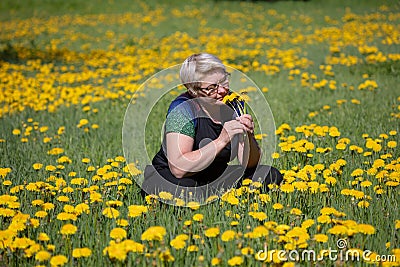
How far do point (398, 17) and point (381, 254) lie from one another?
1092 cm

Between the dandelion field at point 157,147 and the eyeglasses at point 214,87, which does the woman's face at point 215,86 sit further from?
the dandelion field at point 157,147

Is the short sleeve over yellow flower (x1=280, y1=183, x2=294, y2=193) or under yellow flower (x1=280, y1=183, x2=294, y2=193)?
over

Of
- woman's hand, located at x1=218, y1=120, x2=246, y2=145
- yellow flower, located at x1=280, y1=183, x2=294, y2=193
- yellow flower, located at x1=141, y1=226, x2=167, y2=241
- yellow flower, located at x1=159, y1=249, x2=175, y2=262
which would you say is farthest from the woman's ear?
yellow flower, located at x1=159, y1=249, x2=175, y2=262

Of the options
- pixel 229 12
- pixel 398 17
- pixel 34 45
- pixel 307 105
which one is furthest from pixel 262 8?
pixel 307 105

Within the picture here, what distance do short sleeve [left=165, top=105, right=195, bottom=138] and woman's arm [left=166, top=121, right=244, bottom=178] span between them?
0.09 feet

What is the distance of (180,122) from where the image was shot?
311cm

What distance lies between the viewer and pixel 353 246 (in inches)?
92.2

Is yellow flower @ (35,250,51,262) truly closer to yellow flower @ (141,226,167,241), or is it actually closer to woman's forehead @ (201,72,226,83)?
yellow flower @ (141,226,167,241)

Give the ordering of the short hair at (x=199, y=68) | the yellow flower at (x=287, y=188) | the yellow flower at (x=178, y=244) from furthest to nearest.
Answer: the short hair at (x=199, y=68), the yellow flower at (x=287, y=188), the yellow flower at (x=178, y=244)

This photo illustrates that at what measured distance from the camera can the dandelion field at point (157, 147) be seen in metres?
2.29

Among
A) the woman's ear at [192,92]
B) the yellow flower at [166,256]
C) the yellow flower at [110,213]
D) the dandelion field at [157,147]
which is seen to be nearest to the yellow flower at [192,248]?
the dandelion field at [157,147]

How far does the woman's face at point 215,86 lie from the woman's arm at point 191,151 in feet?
0.81

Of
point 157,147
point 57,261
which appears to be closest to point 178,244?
point 57,261

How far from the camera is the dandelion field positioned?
90.1 inches
